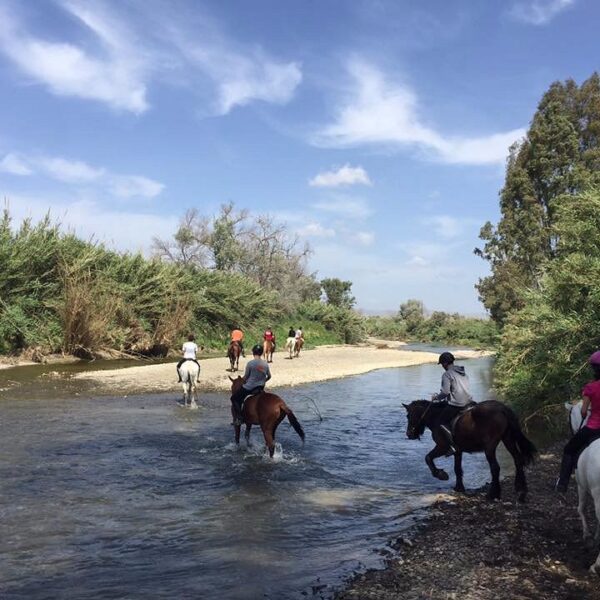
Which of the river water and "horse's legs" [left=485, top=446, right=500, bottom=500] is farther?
"horse's legs" [left=485, top=446, right=500, bottom=500]

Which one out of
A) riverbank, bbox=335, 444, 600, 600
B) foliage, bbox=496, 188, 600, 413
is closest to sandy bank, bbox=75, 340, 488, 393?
foliage, bbox=496, 188, 600, 413

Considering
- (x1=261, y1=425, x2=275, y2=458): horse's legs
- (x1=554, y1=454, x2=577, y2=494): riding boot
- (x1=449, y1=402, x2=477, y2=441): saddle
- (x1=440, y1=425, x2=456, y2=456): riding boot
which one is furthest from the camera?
(x1=261, y1=425, x2=275, y2=458): horse's legs

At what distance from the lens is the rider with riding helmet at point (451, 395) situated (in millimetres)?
8961

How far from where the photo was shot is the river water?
5734mm

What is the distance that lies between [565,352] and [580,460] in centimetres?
698

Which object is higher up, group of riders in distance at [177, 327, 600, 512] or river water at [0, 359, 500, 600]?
group of riders in distance at [177, 327, 600, 512]

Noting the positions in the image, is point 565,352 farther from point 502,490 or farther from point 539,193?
point 539,193

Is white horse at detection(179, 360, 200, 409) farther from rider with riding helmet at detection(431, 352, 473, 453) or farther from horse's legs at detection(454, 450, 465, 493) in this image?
horse's legs at detection(454, 450, 465, 493)

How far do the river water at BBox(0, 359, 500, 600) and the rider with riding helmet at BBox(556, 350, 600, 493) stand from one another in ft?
6.93

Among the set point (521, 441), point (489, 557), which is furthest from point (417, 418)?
point (489, 557)

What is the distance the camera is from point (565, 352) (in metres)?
12.4

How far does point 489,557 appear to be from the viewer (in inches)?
236

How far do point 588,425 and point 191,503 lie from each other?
17.9 feet

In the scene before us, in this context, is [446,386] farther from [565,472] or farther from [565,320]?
[565,320]
